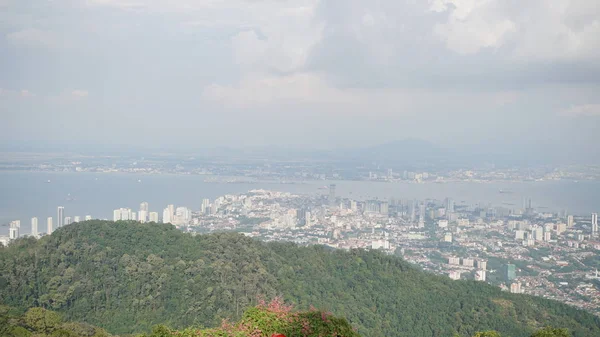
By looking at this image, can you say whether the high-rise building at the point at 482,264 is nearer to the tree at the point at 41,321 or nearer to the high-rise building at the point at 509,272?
the high-rise building at the point at 509,272

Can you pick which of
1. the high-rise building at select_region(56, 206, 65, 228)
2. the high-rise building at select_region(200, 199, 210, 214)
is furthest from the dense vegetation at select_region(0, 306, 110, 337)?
the high-rise building at select_region(200, 199, 210, 214)

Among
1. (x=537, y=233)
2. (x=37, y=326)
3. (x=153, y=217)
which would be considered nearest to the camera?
(x=37, y=326)

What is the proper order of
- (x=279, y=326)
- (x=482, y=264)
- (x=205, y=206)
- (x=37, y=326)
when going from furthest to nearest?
(x=205, y=206)
(x=482, y=264)
(x=37, y=326)
(x=279, y=326)

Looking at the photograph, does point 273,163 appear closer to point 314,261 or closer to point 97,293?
point 314,261

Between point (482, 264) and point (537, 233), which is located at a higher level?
point (537, 233)

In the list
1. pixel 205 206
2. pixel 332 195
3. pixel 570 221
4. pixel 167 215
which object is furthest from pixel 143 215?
→ pixel 570 221

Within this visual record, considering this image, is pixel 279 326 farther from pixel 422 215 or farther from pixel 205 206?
pixel 422 215
